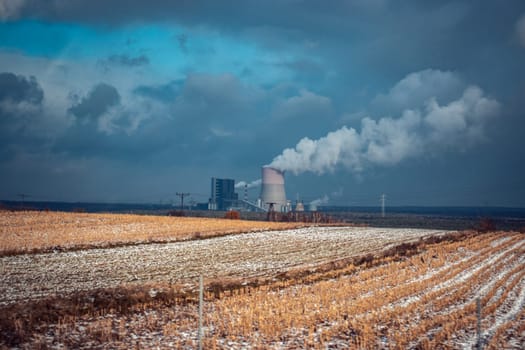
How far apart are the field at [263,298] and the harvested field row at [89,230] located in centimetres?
151

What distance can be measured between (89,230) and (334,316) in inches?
1436

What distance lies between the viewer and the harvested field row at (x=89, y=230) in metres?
35.2

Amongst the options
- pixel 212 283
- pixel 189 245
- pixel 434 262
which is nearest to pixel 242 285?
pixel 212 283

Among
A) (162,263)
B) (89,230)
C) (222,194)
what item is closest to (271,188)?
(89,230)

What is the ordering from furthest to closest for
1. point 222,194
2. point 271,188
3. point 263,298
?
1. point 222,194
2. point 271,188
3. point 263,298

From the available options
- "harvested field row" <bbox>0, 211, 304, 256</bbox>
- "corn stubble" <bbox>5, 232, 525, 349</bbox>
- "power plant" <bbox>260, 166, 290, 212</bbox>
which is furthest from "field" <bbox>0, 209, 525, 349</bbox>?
"power plant" <bbox>260, 166, 290, 212</bbox>

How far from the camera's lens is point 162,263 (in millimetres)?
28094

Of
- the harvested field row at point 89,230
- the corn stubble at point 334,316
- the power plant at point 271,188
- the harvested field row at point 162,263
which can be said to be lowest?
the harvested field row at point 162,263

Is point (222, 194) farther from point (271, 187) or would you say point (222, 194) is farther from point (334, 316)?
point (334, 316)

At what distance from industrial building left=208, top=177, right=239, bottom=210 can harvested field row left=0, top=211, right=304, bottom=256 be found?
129338mm

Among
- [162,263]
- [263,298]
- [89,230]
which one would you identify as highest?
[89,230]

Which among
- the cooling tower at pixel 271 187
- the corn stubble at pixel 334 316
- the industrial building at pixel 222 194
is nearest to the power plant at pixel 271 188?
the cooling tower at pixel 271 187

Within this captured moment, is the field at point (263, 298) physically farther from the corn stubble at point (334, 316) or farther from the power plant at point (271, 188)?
the power plant at point (271, 188)

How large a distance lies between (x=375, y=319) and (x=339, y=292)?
13.8 ft
